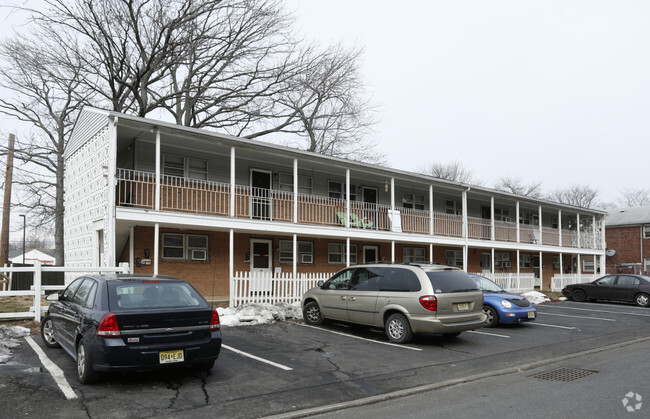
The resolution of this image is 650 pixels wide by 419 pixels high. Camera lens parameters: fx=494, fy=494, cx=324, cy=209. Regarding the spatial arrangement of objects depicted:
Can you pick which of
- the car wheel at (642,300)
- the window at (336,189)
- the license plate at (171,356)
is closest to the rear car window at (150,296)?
the license plate at (171,356)

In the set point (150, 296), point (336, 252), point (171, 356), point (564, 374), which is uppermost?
point (336, 252)

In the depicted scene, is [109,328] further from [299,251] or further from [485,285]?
[299,251]

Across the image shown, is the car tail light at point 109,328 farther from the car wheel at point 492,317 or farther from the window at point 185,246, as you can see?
the car wheel at point 492,317

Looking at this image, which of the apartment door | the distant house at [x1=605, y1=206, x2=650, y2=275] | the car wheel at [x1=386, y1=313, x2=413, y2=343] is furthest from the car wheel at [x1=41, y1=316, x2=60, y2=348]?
the distant house at [x1=605, y1=206, x2=650, y2=275]

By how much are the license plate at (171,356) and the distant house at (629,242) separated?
43.9 meters

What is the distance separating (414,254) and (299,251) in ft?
23.7

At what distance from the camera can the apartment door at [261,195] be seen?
17.0 metres

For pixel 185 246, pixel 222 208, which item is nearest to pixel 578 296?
pixel 222 208

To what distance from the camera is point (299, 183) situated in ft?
65.2

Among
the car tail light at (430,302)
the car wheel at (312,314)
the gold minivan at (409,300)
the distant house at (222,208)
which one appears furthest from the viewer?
the distant house at (222,208)

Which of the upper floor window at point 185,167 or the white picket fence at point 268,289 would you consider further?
the upper floor window at point 185,167

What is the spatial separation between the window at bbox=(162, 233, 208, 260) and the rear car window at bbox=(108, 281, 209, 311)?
9.19m

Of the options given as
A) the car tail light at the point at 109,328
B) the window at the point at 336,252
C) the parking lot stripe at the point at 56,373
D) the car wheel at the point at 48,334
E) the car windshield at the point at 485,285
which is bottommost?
the parking lot stripe at the point at 56,373

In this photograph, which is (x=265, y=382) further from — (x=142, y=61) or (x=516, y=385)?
(x=142, y=61)
